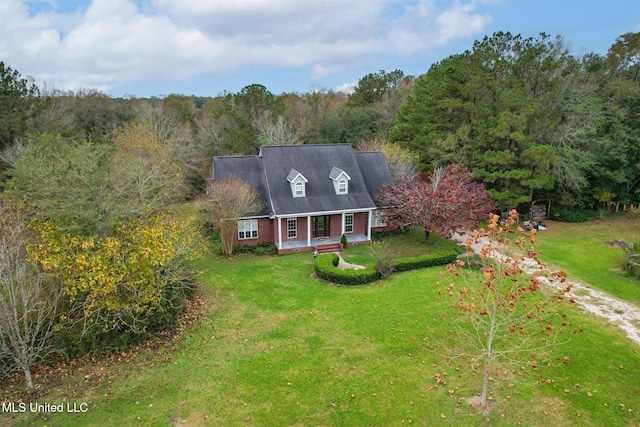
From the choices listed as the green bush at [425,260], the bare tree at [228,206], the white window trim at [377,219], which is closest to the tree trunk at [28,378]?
the bare tree at [228,206]

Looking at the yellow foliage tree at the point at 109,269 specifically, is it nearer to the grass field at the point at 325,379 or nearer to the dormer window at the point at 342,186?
the grass field at the point at 325,379

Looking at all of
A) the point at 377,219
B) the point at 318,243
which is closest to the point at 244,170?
the point at 318,243

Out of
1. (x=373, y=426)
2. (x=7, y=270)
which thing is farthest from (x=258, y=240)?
(x=373, y=426)

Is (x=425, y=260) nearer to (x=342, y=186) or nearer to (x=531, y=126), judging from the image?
(x=342, y=186)

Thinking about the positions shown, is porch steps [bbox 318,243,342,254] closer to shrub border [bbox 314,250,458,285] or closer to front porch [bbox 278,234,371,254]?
front porch [bbox 278,234,371,254]

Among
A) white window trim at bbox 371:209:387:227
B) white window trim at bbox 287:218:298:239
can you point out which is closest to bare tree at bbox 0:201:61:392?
white window trim at bbox 287:218:298:239

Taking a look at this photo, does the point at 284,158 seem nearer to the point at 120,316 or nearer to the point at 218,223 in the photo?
the point at 218,223
